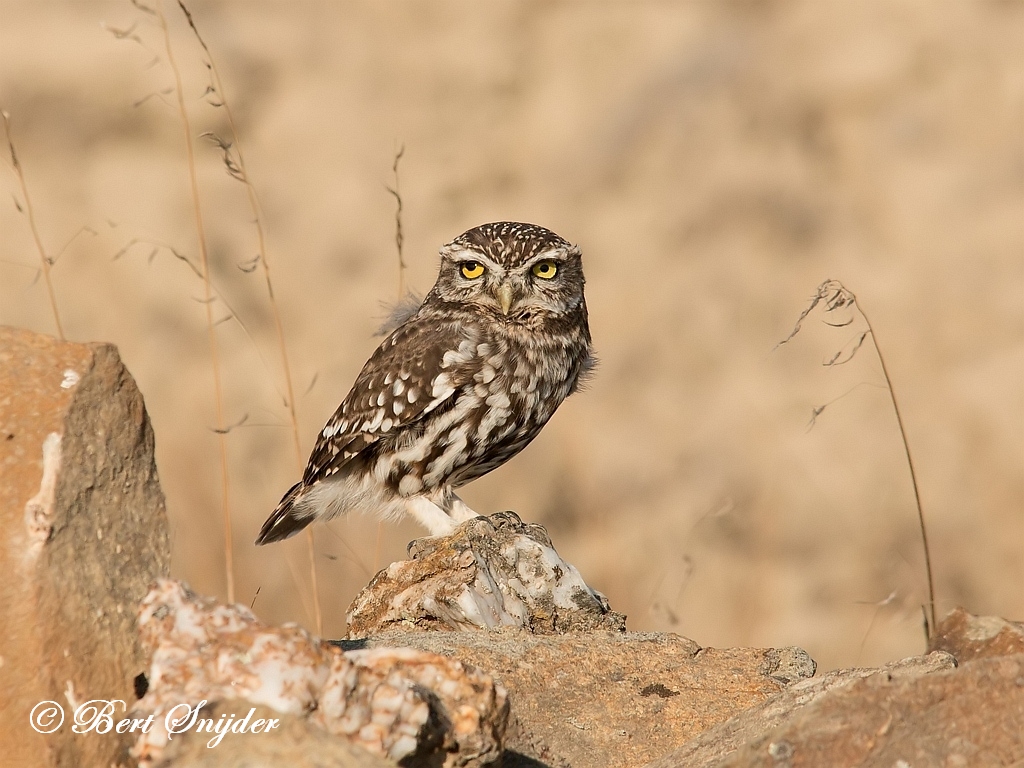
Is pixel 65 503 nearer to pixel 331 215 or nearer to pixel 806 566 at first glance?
pixel 806 566

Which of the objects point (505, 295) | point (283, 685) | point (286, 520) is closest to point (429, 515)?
point (286, 520)

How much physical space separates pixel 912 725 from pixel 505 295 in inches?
123

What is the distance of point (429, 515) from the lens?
5.20m

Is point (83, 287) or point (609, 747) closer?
point (609, 747)

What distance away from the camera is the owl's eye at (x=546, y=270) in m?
5.30

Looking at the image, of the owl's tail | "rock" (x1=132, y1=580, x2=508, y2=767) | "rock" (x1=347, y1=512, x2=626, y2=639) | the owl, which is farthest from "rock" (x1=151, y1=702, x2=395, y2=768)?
the owl's tail

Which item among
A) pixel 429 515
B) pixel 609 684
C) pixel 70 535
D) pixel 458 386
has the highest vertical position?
pixel 458 386

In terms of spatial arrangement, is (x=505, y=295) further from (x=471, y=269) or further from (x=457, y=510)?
(x=457, y=510)

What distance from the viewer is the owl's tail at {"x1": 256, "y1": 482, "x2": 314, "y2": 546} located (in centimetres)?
544

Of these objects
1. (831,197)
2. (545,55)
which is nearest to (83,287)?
(545,55)

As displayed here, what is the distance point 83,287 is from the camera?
9844mm

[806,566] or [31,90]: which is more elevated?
[31,90]

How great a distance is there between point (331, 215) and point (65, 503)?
8.97 metres

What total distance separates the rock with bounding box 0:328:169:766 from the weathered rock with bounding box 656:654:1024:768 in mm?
1205
